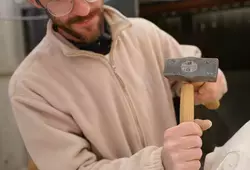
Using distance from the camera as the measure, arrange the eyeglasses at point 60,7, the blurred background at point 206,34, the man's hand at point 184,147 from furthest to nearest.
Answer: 1. the blurred background at point 206,34
2. the eyeglasses at point 60,7
3. the man's hand at point 184,147

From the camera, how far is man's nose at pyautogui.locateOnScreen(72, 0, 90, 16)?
0.92m

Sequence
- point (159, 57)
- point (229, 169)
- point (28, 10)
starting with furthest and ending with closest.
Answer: point (28, 10) → point (159, 57) → point (229, 169)

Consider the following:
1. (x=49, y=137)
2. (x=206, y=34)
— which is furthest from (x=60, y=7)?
(x=206, y=34)

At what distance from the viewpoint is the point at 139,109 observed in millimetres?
1022

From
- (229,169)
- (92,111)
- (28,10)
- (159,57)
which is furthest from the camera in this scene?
(28,10)

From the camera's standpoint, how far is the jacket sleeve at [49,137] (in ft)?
3.07

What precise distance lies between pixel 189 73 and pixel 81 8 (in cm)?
25

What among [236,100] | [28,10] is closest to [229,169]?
[236,100]

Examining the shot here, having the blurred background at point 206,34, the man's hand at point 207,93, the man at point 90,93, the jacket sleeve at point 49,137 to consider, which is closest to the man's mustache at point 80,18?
the man at point 90,93

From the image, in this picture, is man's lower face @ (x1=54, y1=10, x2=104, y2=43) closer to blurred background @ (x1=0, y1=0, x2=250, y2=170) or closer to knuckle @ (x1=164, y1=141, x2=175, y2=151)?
knuckle @ (x1=164, y1=141, x2=175, y2=151)

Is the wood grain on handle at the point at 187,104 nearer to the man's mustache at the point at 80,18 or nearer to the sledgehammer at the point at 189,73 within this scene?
the sledgehammer at the point at 189,73

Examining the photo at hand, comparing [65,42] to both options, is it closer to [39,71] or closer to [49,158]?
[39,71]

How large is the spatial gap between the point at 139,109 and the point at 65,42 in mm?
218

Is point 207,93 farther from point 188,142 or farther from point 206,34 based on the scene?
point 206,34
